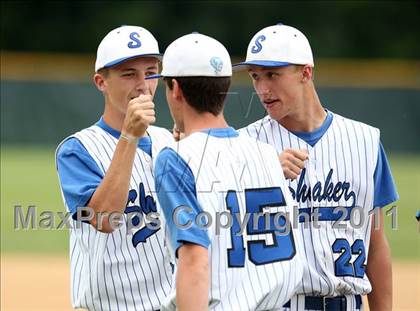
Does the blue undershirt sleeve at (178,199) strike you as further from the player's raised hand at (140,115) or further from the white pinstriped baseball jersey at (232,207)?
the player's raised hand at (140,115)

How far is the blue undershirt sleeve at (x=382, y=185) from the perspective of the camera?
404 centimetres

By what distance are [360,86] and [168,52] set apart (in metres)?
16.3

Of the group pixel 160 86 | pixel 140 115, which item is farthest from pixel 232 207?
pixel 160 86

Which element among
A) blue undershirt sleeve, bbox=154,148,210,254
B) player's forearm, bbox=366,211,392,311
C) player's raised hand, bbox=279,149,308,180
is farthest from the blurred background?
blue undershirt sleeve, bbox=154,148,210,254

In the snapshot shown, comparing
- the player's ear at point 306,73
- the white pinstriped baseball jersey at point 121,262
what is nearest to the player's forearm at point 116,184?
the white pinstriped baseball jersey at point 121,262

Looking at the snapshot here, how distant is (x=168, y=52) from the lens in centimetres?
318

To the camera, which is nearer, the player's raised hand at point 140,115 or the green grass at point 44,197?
the player's raised hand at point 140,115

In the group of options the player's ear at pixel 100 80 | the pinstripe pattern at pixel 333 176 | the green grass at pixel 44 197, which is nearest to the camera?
the pinstripe pattern at pixel 333 176

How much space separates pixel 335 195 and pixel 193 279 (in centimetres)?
121

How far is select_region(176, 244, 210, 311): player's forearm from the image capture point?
2.89 m

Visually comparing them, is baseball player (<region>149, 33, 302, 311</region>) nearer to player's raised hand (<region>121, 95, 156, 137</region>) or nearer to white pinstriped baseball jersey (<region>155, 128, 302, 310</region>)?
white pinstriped baseball jersey (<region>155, 128, 302, 310</region>)

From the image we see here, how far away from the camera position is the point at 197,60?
10.2 feet

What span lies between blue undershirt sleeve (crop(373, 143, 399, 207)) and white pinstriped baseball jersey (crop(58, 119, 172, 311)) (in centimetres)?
96

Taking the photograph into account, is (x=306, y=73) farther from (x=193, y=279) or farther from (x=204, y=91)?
(x=193, y=279)
